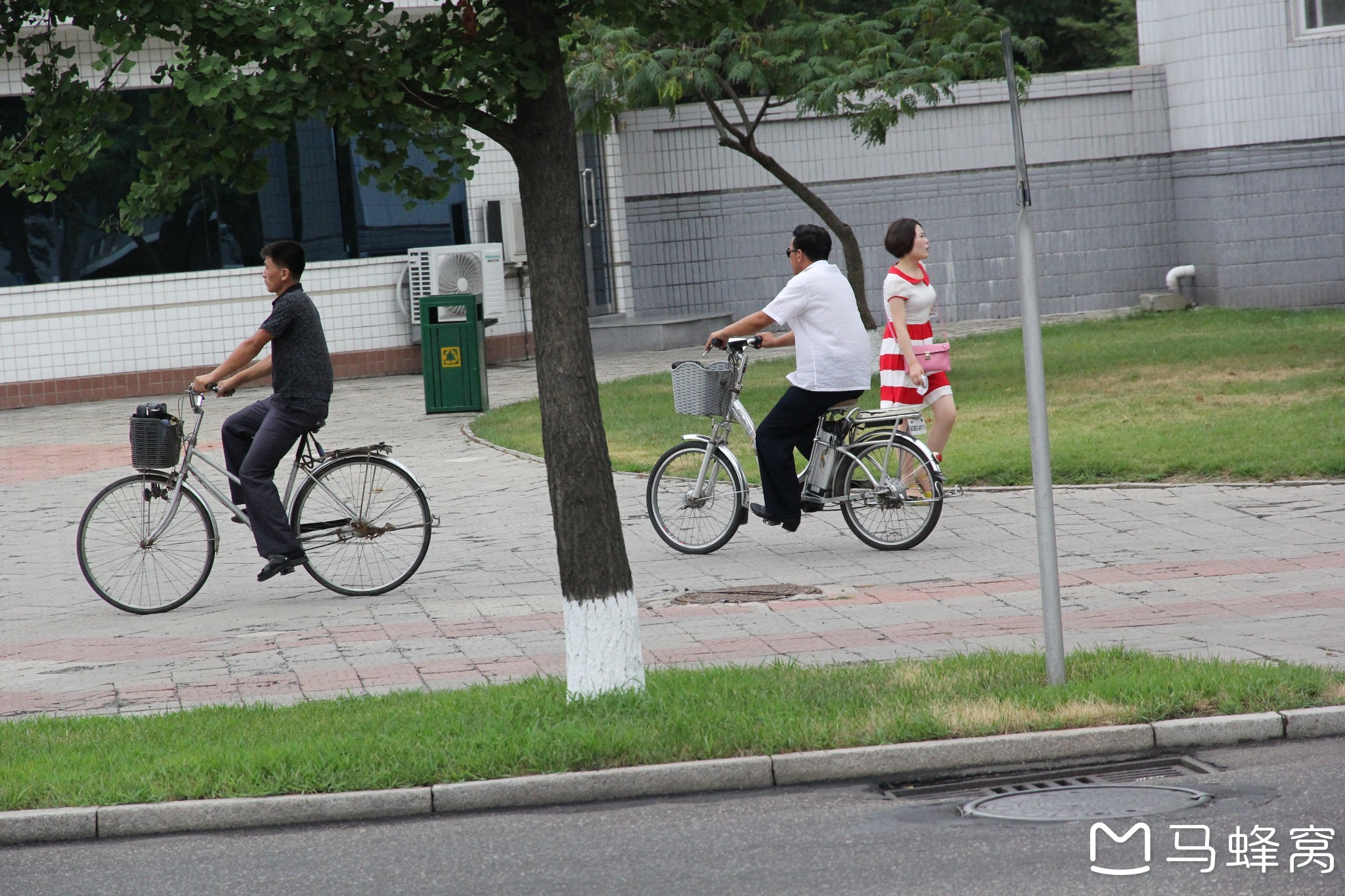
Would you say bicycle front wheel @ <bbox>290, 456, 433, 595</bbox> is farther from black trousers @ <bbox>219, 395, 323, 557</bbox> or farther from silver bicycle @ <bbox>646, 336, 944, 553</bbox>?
silver bicycle @ <bbox>646, 336, 944, 553</bbox>

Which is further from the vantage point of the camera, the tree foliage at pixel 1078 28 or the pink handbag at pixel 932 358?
the tree foliage at pixel 1078 28

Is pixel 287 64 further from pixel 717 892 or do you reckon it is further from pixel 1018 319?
pixel 1018 319

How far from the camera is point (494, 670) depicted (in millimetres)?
7000

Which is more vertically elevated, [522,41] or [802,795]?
[522,41]

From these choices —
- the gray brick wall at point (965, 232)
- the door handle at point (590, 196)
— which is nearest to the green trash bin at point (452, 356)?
the door handle at point (590, 196)

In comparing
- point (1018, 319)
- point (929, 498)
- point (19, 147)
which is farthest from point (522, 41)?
point (1018, 319)

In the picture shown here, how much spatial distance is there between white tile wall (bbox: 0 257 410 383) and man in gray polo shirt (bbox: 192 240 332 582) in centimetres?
1118

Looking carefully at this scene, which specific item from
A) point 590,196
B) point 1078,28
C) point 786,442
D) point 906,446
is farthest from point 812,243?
point 1078,28

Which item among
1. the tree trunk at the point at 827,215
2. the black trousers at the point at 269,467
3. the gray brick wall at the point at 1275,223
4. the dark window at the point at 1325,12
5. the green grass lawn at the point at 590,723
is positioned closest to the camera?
the green grass lawn at the point at 590,723

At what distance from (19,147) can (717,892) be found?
379 cm

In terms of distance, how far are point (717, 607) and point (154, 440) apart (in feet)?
10.6

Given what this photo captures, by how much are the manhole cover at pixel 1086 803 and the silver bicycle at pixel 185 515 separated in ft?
14.8

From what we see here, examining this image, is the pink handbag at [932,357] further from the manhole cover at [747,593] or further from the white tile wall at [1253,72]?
the white tile wall at [1253,72]

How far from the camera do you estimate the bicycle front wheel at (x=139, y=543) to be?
8750mm
